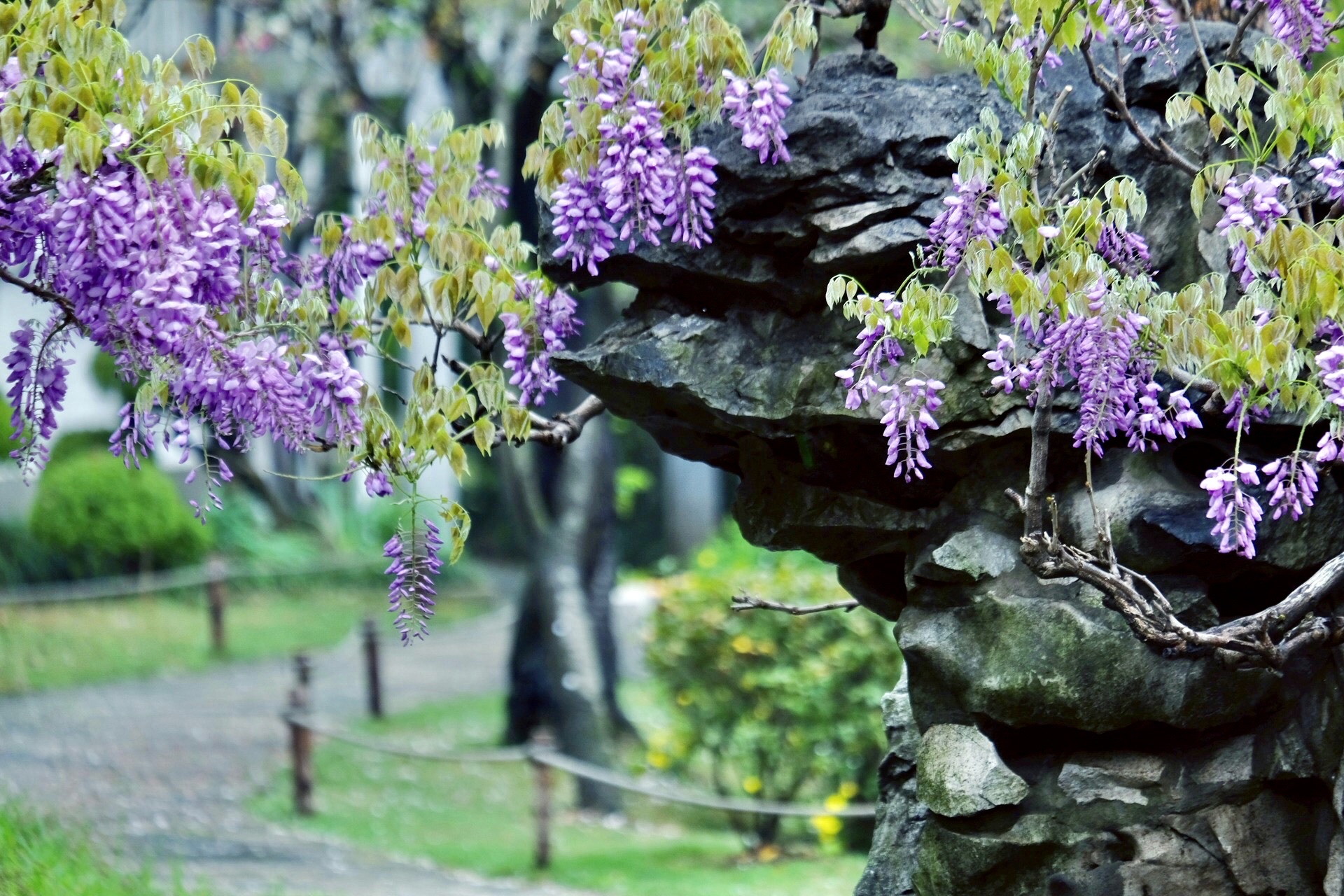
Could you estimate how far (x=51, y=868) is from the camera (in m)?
5.77

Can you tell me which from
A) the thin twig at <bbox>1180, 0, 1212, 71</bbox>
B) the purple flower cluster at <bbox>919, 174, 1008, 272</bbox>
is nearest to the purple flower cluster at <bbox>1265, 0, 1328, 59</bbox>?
the thin twig at <bbox>1180, 0, 1212, 71</bbox>

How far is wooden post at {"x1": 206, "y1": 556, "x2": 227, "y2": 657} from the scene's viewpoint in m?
13.6

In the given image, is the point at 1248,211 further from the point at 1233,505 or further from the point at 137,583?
the point at 137,583

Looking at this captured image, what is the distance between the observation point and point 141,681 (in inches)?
502

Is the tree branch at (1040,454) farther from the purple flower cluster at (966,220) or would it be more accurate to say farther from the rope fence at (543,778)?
the rope fence at (543,778)

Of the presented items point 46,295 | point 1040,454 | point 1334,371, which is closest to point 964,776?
point 1040,454

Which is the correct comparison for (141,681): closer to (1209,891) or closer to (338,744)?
(338,744)

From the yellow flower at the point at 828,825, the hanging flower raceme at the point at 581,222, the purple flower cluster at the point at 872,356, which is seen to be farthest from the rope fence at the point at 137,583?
the purple flower cluster at the point at 872,356

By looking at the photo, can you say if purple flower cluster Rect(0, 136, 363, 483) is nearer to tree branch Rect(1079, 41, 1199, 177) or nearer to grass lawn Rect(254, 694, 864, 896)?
tree branch Rect(1079, 41, 1199, 177)

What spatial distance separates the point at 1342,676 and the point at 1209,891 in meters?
0.63

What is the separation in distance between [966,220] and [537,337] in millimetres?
1318

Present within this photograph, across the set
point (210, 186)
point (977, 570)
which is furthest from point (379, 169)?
point (977, 570)

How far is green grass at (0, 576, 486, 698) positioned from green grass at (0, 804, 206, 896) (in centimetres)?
583

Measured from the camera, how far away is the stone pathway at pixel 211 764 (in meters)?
7.97
